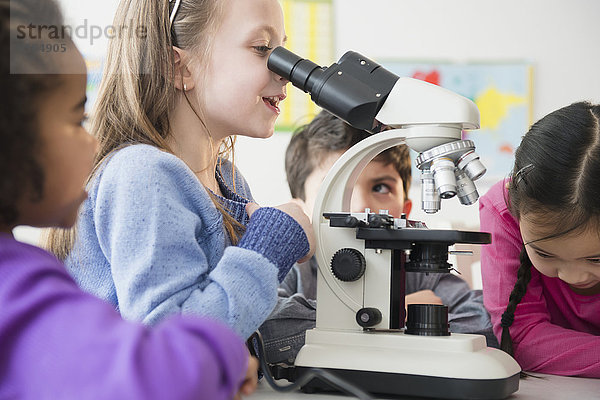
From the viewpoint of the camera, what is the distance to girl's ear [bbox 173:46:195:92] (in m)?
1.12

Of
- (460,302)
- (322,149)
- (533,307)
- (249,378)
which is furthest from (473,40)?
(249,378)

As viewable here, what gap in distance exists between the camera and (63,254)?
1.02 meters

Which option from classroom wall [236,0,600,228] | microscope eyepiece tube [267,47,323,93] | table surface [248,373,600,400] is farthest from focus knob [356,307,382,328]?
classroom wall [236,0,600,228]

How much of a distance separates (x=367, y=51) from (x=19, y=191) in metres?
3.01

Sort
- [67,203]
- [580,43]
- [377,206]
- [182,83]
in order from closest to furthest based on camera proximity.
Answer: [67,203] < [182,83] < [377,206] < [580,43]

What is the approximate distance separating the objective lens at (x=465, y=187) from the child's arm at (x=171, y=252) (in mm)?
238

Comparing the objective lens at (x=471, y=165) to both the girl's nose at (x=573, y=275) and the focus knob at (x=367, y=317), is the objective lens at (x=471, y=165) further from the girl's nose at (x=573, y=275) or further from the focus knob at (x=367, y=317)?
the girl's nose at (x=573, y=275)

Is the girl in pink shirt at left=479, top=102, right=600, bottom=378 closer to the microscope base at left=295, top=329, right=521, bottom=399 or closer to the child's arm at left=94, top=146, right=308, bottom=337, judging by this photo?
the microscope base at left=295, top=329, right=521, bottom=399

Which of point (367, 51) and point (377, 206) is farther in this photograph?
point (367, 51)

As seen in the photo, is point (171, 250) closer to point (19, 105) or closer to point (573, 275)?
point (19, 105)

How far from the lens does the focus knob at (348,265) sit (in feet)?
3.21

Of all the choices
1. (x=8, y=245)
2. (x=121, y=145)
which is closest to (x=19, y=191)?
(x=8, y=245)

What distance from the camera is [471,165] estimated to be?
0.92 m

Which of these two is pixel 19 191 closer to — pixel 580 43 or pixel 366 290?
pixel 366 290
